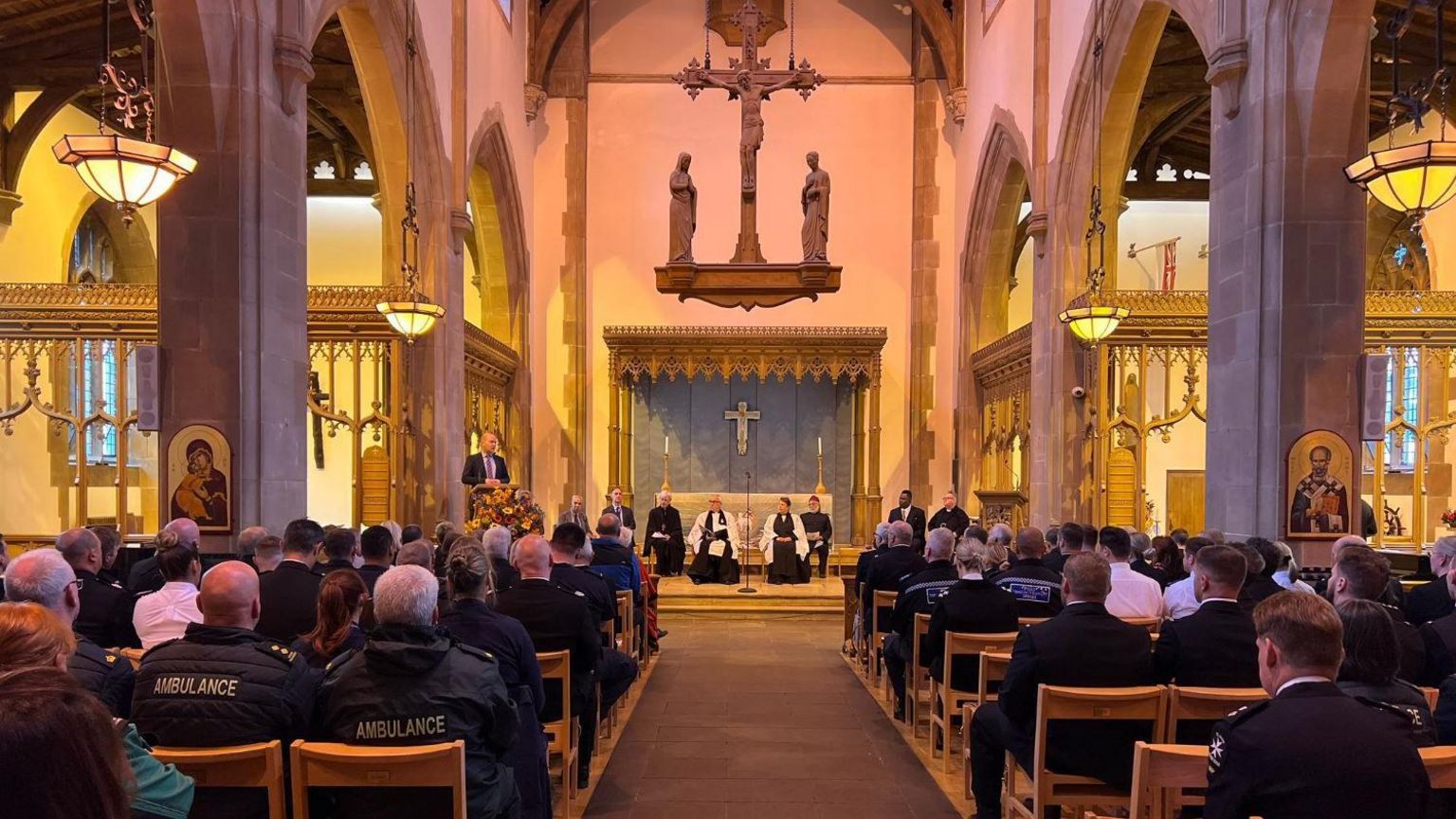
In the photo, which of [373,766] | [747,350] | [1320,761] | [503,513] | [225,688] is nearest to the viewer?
[1320,761]

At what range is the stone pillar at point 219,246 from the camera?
252 inches

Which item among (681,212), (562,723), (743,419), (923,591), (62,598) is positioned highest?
(681,212)

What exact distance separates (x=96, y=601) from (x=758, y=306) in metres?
9.10

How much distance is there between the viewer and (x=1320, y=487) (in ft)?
21.3

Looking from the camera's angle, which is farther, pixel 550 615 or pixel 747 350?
pixel 747 350

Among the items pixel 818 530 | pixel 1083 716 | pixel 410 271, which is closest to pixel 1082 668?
pixel 1083 716

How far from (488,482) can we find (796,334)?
289 inches

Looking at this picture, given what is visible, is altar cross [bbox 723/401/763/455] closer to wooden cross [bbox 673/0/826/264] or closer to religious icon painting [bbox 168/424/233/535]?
wooden cross [bbox 673/0/826/264]

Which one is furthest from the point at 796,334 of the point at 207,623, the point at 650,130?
the point at 207,623

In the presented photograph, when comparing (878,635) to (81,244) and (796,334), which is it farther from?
(81,244)

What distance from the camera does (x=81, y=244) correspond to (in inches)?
576

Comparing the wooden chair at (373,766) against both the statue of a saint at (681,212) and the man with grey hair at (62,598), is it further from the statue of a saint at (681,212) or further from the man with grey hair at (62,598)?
the statue of a saint at (681,212)

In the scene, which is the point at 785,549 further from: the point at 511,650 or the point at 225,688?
the point at 225,688

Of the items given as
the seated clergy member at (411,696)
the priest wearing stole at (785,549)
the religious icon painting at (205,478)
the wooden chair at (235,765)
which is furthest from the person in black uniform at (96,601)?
the priest wearing stole at (785,549)
